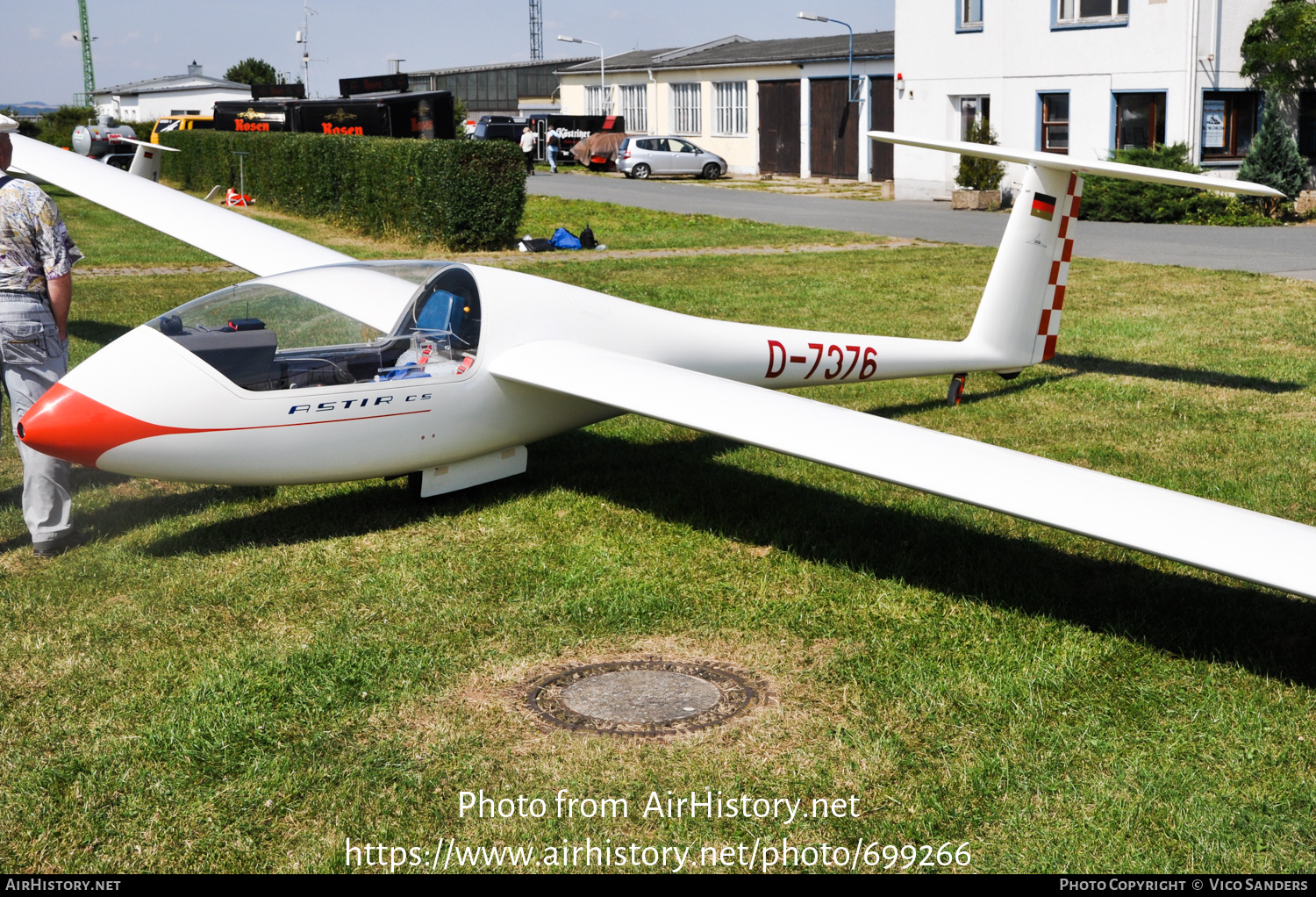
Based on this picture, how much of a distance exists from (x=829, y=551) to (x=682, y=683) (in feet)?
5.87

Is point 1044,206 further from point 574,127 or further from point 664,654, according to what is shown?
point 574,127

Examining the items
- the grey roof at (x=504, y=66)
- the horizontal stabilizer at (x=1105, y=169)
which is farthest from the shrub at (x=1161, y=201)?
the grey roof at (x=504, y=66)

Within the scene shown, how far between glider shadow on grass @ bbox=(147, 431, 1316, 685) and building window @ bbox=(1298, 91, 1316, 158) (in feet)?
81.9

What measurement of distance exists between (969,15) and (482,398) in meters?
28.4

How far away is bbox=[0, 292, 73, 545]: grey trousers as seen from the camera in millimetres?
6391

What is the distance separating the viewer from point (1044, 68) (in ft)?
95.3

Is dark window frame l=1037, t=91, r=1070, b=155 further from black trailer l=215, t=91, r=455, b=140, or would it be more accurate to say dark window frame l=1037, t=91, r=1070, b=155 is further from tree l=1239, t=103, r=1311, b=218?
black trailer l=215, t=91, r=455, b=140

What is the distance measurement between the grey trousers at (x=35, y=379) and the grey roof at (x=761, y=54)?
31.4 m

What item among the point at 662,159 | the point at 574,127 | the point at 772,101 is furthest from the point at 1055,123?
the point at 574,127

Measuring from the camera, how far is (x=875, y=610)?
5.78 meters

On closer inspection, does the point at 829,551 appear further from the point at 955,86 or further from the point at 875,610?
the point at 955,86

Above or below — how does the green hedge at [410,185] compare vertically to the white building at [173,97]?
below

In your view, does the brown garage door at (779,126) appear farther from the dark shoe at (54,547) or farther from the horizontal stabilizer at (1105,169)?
the dark shoe at (54,547)

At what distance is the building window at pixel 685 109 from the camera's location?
48.7 meters
